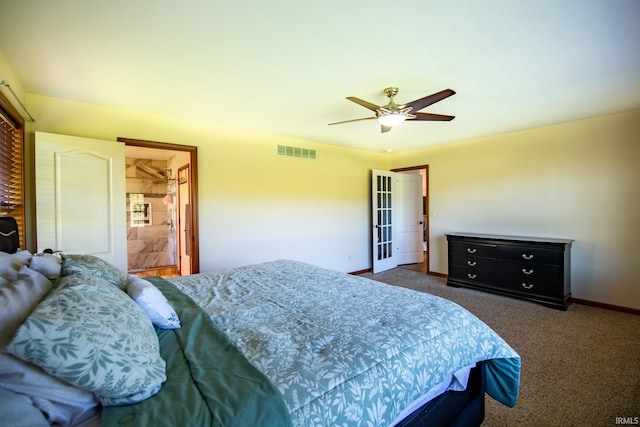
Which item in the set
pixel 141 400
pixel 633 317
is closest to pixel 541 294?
pixel 633 317

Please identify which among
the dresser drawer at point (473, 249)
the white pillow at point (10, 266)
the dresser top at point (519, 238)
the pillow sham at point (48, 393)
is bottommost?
the dresser drawer at point (473, 249)

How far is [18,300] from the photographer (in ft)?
2.93

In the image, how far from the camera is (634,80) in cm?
249

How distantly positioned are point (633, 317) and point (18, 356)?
201 inches

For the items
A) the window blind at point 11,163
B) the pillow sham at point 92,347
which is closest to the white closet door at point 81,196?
the window blind at point 11,163

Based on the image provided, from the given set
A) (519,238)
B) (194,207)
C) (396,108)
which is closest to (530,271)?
(519,238)

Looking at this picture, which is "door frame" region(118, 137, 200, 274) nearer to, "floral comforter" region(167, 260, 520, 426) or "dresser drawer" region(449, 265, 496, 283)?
"floral comforter" region(167, 260, 520, 426)

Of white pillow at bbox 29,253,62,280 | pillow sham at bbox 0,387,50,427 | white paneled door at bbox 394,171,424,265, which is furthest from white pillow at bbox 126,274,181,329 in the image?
white paneled door at bbox 394,171,424,265

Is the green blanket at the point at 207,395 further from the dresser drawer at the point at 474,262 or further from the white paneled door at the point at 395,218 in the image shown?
the white paneled door at the point at 395,218

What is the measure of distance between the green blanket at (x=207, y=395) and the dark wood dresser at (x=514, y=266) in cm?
400

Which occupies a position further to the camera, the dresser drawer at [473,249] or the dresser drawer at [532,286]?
the dresser drawer at [473,249]

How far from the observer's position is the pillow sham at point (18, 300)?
0.78 metres

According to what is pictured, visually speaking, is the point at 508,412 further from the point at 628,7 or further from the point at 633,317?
the point at 633,317

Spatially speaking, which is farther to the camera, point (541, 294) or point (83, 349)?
point (541, 294)
